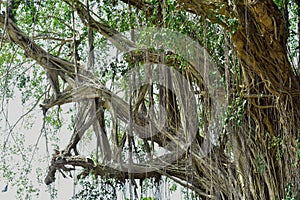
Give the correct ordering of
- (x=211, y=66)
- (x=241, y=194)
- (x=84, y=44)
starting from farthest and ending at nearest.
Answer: (x=84, y=44) < (x=241, y=194) < (x=211, y=66)

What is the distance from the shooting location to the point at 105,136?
11.7ft

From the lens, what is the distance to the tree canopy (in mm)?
2857

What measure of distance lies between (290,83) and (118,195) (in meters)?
1.16

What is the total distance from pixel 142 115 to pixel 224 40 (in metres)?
0.82

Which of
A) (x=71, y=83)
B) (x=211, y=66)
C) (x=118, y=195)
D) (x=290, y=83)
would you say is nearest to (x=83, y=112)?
(x=71, y=83)

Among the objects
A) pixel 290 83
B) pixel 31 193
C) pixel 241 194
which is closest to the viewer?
pixel 290 83

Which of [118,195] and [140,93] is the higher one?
[140,93]

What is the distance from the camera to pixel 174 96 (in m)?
3.62

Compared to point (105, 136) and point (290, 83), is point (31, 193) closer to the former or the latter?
point (105, 136)

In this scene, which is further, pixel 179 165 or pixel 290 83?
pixel 179 165

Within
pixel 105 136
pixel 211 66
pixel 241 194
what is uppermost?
pixel 211 66

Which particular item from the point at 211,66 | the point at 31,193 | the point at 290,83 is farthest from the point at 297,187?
the point at 31,193

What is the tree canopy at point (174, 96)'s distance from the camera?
2857 millimetres

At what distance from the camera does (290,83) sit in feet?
9.37
